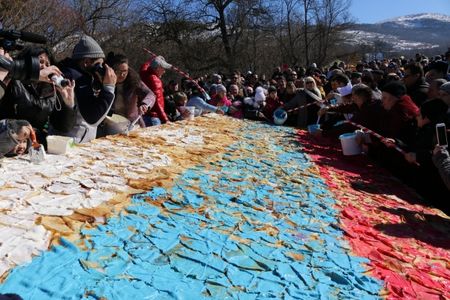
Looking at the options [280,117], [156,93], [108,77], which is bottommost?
[280,117]

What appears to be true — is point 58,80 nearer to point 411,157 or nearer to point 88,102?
point 88,102

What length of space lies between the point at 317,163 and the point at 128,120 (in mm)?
2017

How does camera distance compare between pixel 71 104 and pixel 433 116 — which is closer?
pixel 71 104

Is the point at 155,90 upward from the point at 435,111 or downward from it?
upward

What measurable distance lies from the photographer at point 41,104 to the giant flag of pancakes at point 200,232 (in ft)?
0.86

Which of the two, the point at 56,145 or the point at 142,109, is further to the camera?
the point at 142,109

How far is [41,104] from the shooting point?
125 inches

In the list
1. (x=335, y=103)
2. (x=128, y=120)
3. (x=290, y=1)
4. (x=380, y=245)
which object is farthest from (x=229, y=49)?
(x=380, y=245)

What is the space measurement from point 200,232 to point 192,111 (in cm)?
387

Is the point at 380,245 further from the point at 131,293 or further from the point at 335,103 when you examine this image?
the point at 335,103

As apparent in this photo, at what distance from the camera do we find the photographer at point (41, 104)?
10.0 ft

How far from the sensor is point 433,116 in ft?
14.1

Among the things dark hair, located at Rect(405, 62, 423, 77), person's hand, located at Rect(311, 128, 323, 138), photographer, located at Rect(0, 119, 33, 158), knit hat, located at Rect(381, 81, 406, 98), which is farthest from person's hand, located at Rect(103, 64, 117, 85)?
dark hair, located at Rect(405, 62, 423, 77)

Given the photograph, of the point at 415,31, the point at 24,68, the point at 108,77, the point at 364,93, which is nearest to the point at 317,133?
the point at 364,93
